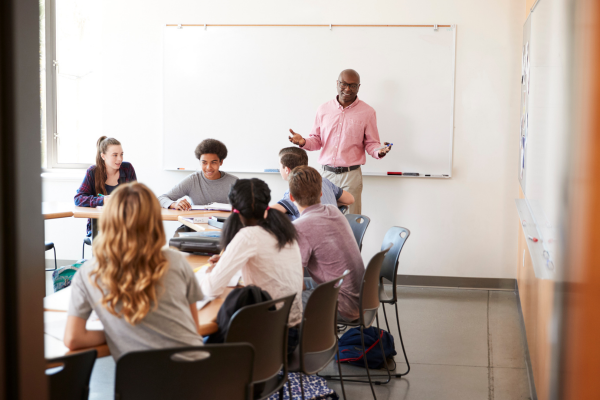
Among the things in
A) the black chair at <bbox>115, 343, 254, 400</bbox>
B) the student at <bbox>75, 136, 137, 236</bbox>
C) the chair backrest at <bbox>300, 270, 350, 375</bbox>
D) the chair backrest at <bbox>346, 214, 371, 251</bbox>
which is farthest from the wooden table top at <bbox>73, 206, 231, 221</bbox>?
the black chair at <bbox>115, 343, 254, 400</bbox>

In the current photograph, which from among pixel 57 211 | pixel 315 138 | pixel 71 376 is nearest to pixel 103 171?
pixel 57 211

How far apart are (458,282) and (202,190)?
8.18 feet

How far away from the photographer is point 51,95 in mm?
5496

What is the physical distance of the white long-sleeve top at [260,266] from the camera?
6.80 feet

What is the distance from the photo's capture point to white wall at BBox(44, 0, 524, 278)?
4.71 meters

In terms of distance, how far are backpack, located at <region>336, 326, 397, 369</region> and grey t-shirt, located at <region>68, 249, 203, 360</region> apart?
1.71 metres

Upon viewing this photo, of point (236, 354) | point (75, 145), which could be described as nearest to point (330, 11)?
point (75, 145)

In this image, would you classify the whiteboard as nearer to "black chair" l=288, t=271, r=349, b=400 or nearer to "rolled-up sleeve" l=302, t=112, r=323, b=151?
"rolled-up sleeve" l=302, t=112, r=323, b=151

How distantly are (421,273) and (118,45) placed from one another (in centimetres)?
362

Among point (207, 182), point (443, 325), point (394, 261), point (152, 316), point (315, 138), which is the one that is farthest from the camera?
point (315, 138)

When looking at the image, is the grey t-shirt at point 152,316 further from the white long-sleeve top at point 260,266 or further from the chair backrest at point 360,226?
the chair backrest at point 360,226

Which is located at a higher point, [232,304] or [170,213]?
[170,213]

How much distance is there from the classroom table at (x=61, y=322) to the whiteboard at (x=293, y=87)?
3.03 meters

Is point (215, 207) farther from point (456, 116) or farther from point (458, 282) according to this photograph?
point (458, 282)
